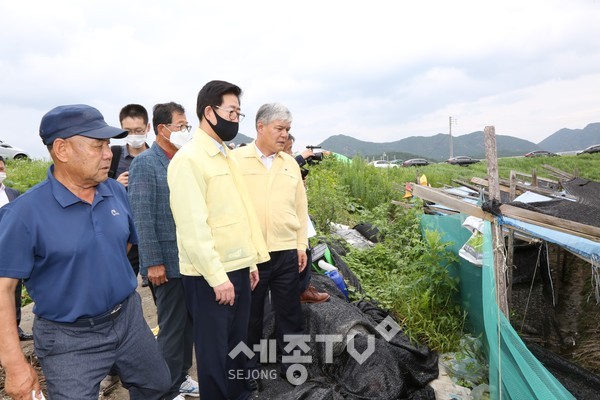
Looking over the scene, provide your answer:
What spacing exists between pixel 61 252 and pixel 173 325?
111cm

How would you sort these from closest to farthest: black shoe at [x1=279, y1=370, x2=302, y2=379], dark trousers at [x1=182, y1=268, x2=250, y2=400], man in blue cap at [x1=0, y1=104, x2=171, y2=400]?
1. man in blue cap at [x1=0, y1=104, x2=171, y2=400]
2. dark trousers at [x1=182, y1=268, x2=250, y2=400]
3. black shoe at [x1=279, y1=370, x2=302, y2=379]

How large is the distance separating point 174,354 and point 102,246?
1.12m

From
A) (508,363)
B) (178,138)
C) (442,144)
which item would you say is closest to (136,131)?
(178,138)

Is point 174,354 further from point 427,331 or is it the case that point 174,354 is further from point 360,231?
point 360,231

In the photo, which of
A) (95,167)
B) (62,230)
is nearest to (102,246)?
(62,230)

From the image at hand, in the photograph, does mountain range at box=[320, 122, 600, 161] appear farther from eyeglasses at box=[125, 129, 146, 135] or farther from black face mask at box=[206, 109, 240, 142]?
black face mask at box=[206, 109, 240, 142]

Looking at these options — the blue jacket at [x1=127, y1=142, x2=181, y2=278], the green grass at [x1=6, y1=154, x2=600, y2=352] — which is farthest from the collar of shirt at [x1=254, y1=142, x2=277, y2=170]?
the green grass at [x1=6, y1=154, x2=600, y2=352]

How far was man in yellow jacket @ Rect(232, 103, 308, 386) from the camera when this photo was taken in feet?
9.05

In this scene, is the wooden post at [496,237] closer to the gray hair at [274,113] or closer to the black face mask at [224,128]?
the gray hair at [274,113]

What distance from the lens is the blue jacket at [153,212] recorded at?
2.38 meters

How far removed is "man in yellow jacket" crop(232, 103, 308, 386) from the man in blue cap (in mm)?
1143

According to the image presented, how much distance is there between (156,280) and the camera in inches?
94.2

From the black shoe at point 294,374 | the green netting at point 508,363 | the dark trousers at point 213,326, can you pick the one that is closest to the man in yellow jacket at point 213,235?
the dark trousers at point 213,326

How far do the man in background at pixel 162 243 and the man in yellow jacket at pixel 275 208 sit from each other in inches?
20.8
